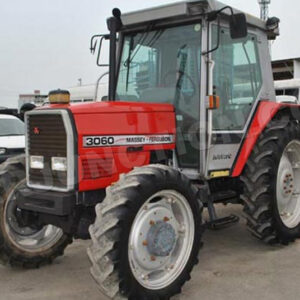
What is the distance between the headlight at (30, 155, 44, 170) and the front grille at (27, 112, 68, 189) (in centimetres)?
3

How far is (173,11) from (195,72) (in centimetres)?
62

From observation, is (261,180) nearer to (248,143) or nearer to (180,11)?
(248,143)

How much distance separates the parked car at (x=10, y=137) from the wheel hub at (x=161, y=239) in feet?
19.3

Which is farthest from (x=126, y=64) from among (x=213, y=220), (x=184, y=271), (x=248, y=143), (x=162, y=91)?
(x=184, y=271)

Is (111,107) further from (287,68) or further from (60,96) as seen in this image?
(287,68)

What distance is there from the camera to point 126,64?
4883mm

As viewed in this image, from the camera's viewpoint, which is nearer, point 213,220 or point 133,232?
point 133,232

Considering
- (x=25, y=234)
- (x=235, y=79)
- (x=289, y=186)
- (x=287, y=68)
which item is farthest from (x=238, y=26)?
(x=287, y=68)

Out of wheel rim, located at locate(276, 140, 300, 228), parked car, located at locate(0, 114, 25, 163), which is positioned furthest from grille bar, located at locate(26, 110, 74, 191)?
parked car, located at locate(0, 114, 25, 163)

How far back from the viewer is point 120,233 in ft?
10.8

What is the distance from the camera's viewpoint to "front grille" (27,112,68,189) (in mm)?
3713

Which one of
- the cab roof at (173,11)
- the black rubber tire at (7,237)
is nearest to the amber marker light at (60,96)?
the black rubber tire at (7,237)

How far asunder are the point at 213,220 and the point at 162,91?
4.61 ft

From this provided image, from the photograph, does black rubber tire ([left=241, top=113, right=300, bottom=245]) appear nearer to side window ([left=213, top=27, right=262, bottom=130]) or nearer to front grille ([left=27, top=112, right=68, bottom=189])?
side window ([left=213, top=27, right=262, bottom=130])
